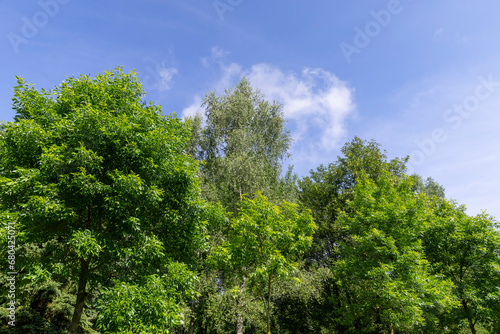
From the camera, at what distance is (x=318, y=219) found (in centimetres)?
2719

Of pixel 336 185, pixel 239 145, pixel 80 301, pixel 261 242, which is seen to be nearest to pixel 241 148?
pixel 239 145

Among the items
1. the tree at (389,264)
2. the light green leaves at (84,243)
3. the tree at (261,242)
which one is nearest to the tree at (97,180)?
the light green leaves at (84,243)

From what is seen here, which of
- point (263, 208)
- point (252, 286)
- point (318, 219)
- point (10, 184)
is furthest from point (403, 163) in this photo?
point (10, 184)

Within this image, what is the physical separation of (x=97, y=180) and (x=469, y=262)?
2481 cm

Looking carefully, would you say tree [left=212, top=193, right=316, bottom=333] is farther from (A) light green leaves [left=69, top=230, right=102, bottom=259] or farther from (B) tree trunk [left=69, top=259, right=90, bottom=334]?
(A) light green leaves [left=69, top=230, right=102, bottom=259]

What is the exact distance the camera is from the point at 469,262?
19609 mm

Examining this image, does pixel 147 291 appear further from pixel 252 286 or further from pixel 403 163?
pixel 403 163

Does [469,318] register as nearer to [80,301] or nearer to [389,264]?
[389,264]

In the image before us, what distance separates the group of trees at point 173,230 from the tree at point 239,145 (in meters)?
0.24

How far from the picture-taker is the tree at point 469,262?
18.2 meters

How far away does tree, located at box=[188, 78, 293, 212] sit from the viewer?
24891mm

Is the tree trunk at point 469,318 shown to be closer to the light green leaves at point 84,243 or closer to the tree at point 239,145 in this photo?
the tree at point 239,145

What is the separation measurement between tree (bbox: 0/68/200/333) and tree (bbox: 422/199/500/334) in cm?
1918

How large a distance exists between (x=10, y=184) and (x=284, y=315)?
31.0 meters
